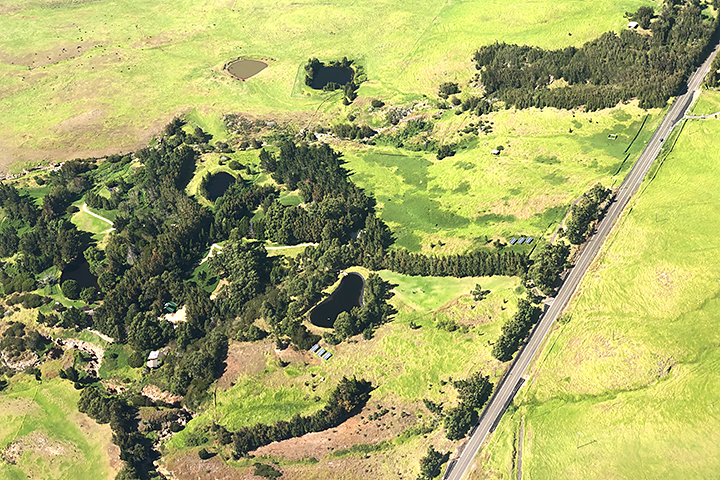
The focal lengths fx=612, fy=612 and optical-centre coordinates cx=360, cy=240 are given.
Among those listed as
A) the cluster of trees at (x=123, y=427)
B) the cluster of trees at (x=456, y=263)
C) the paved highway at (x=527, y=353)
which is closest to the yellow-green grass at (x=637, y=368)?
the paved highway at (x=527, y=353)

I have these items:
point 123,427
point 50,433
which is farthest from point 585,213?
point 50,433

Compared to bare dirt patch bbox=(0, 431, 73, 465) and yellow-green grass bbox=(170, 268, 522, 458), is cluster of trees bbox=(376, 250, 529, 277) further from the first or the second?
bare dirt patch bbox=(0, 431, 73, 465)

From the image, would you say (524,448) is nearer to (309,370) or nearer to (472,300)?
(472,300)

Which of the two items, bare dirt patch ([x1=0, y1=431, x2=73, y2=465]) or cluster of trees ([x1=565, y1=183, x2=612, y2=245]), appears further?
cluster of trees ([x1=565, y1=183, x2=612, y2=245])

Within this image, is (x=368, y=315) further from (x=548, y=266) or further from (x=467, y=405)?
(x=548, y=266)

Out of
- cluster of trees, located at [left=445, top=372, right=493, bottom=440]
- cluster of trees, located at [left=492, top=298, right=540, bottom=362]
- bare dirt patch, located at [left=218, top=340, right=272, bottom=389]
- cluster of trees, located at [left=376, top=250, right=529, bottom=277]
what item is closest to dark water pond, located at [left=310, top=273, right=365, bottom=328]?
cluster of trees, located at [left=376, top=250, right=529, bottom=277]

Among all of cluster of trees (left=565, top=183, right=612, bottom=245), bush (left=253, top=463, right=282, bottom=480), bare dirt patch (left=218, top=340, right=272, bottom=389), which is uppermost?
cluster of trees (left=565, top=183, right=612, bottom=245)
